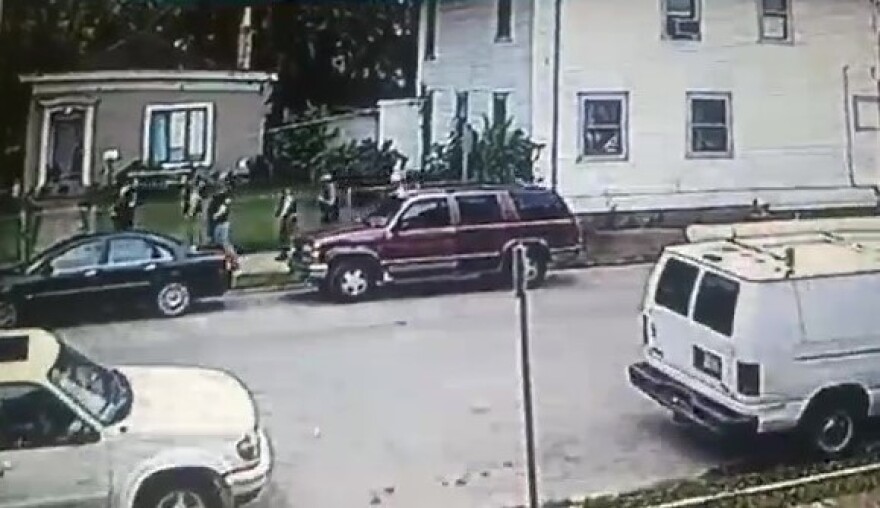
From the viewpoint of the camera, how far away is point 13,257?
2.09 m

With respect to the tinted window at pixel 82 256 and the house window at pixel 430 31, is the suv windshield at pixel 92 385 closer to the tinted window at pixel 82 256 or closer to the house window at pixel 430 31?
the tinted window at pixel 82 256

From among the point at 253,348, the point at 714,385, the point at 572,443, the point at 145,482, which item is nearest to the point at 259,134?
the point at 253,348

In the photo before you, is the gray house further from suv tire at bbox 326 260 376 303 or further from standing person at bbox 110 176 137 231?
suv tire at bbox 326 260 376 303

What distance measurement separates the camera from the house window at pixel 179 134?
7.16 feet

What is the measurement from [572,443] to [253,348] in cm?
69

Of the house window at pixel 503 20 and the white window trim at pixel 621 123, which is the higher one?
the house window at pixel 503 20

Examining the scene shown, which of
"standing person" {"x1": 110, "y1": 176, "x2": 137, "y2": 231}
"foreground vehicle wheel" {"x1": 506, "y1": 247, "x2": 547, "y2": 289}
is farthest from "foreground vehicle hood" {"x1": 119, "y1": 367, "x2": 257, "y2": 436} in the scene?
"foreground vehicle wheel" {"x1": 506, "y1": 247, "x2": 547, "y2": 289}

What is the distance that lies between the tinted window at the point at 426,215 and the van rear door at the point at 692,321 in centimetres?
52

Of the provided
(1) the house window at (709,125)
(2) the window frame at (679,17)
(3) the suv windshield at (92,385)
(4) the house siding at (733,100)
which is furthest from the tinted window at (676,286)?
(3) the suv windshield at (92,385)

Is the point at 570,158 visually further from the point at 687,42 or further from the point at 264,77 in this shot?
the point at 264,77

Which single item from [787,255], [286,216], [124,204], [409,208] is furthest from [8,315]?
[787,255]

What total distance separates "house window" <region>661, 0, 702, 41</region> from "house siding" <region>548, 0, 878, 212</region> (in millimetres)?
19

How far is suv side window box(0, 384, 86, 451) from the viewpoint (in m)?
2.04

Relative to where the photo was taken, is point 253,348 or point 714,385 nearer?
point 253,348
